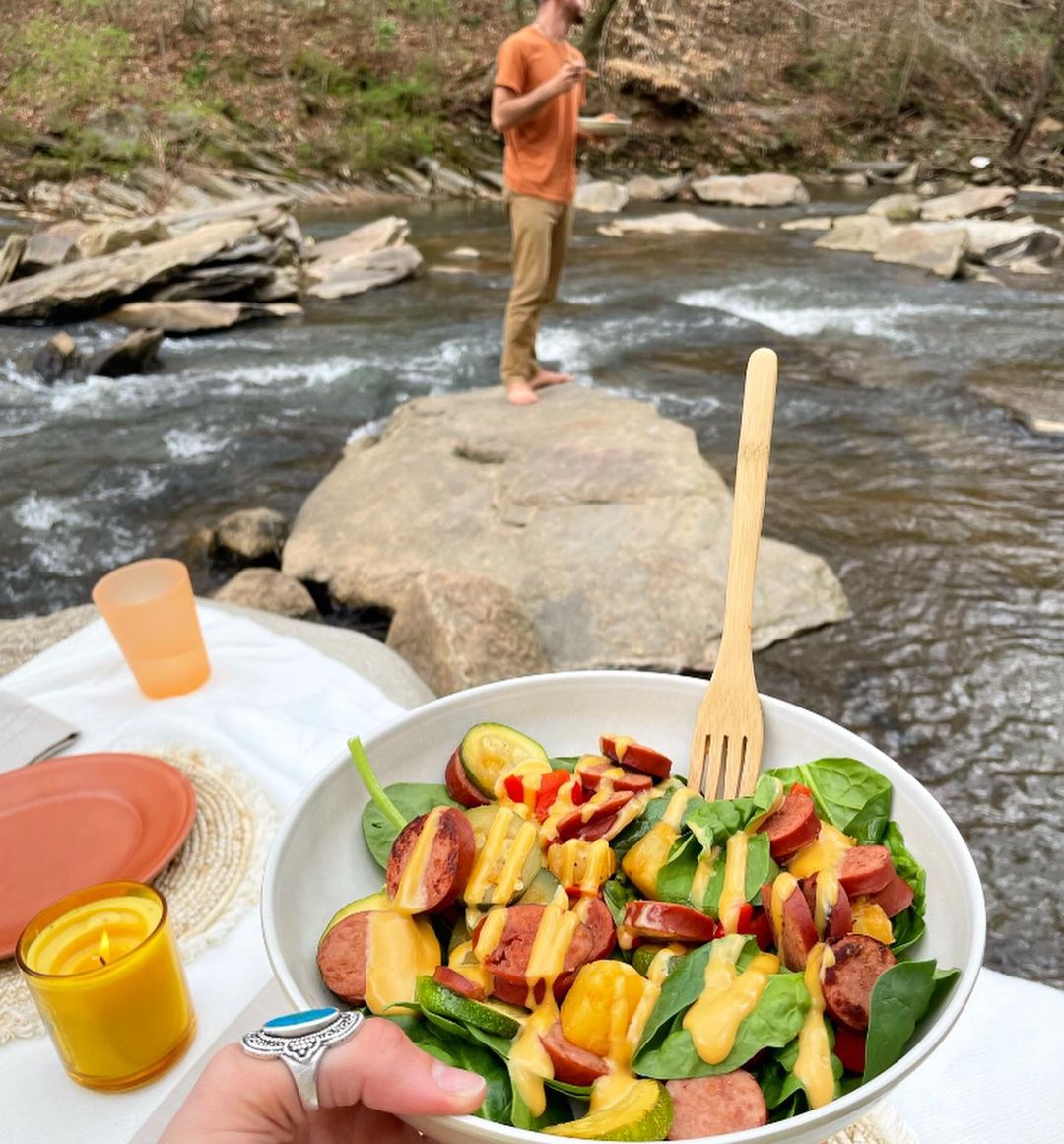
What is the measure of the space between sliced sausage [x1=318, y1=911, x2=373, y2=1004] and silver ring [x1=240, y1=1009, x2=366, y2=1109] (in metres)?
0.07

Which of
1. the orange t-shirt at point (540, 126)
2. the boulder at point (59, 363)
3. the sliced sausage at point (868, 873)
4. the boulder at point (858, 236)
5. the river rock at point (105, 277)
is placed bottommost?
the boulder at point (59, 363)

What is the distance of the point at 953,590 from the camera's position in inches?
138

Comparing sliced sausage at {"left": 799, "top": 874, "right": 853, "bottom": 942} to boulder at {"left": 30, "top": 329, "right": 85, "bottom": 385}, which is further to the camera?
boulder at {"left": 30, "top": 329, "right": 85, "bottom": 385}

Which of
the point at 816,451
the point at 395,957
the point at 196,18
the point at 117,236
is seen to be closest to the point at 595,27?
the point at 196,18

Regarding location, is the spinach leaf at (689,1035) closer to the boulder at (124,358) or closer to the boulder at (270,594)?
the boulder at (270,594)

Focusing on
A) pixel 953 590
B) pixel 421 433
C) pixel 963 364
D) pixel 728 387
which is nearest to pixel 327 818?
pixel 953 590

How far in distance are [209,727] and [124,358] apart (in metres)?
5.57

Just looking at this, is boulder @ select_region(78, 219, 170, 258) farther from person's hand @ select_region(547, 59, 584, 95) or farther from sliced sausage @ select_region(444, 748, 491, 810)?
sliced sausage @ select_region(444, 748, 491, 810)

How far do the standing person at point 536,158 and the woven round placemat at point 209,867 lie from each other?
3.72 metres

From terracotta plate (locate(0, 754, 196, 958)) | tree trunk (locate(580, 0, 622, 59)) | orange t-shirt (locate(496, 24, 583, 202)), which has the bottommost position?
terracotta plate (locate(0, 754, 196, 958))

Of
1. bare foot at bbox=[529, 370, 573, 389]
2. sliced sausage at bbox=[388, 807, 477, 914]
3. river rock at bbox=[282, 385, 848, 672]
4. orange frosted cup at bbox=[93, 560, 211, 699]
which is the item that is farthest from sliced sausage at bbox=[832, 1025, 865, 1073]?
bare foot at bbox=[529, 370, 573, 389]

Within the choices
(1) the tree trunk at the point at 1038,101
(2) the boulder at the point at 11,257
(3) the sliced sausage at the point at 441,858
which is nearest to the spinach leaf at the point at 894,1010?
(3) the sliced sausage at the point at 441,858

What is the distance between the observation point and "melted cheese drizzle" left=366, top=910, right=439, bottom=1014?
0.77m

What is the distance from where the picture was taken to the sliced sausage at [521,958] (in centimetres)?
77
